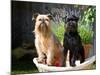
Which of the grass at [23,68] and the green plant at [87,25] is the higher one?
the green plant at [87,25]

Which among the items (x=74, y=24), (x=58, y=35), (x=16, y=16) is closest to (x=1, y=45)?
(x=16, y=16)

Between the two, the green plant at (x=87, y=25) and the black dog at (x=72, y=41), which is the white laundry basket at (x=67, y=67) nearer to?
the black dog at (x=72, y=41)

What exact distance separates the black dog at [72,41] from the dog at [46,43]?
103 millimetres

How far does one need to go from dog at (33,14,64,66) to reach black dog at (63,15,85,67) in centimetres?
10

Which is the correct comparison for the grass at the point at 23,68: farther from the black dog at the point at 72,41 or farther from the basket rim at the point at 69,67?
the black dog at the point at 72,41

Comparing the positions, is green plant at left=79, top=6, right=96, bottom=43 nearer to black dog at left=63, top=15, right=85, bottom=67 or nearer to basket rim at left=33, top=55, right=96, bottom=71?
black dog at left=63, top=15, right=85, bottom=67

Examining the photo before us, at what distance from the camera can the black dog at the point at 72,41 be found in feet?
7.96

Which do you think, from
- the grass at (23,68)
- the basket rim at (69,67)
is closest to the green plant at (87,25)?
the basket rim at (69,67)

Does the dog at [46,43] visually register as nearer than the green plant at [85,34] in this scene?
Yes

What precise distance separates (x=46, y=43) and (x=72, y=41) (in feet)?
1.08

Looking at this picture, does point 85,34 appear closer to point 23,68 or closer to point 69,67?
point 69,67

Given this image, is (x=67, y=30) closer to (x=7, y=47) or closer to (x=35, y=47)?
(x=35, y=47)

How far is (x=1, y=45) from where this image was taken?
7.02ft

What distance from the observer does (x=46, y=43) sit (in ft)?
7.68
